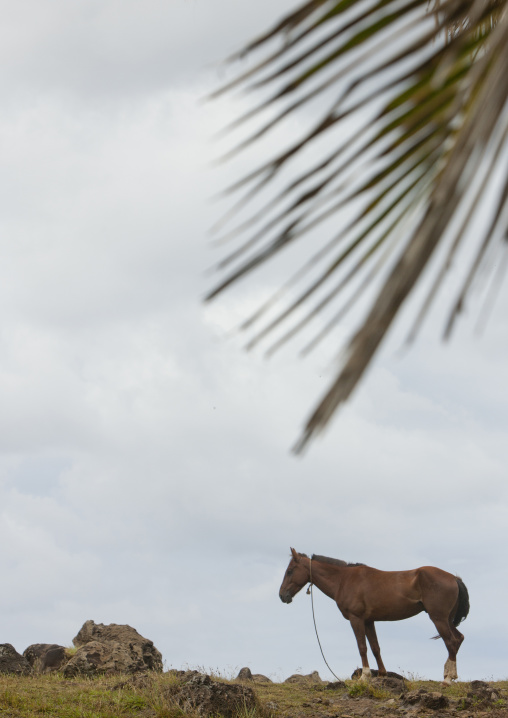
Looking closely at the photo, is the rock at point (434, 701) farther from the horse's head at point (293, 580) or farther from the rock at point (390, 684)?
the horse's head at point (293, 580)

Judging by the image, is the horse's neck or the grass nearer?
the grass

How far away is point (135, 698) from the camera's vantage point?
27.6 feet

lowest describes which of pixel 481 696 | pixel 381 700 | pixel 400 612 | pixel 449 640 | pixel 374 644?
pixel 481 696

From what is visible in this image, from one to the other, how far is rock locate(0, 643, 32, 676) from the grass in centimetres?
43

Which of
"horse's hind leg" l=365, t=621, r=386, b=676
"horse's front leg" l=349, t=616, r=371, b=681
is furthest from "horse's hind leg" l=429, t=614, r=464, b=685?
"horse's front leg" l=349, t=616, r=371, b=681

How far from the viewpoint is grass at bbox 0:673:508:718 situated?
7961 mm

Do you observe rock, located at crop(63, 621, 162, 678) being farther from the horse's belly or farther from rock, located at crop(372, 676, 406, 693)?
the horse's belly

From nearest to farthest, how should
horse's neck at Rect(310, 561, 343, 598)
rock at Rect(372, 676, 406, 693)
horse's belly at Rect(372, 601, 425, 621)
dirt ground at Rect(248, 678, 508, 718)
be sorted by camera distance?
dirt ground at Rect(248, 678, 508, 718)
rock at Rect(372, 676, 406, 693)
horse's belly at Rect(372, 601, 425, 621)
horse's neck at Rect(310, 561, 343, 598)

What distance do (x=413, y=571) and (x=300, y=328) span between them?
11655 millimetres

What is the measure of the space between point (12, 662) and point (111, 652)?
4.96 ft

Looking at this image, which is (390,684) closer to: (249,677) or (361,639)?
(361,639)

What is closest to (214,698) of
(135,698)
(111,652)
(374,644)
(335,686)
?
(135,698)

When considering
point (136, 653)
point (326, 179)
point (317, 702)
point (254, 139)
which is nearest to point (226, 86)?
point (254, 139)

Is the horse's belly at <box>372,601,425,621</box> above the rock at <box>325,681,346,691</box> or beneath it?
above
